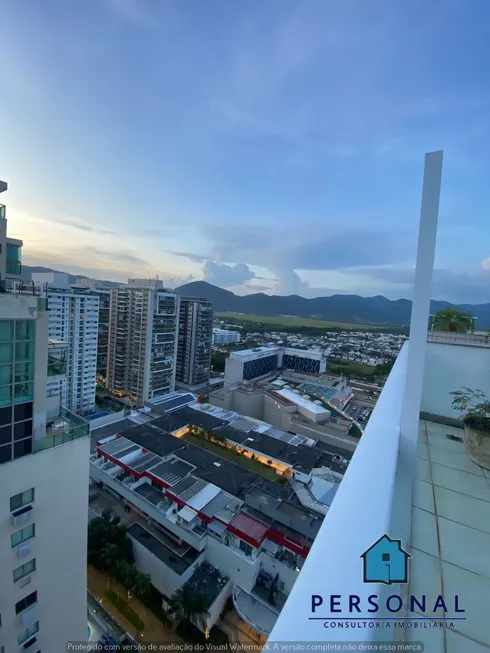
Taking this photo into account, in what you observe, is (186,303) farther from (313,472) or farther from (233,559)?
(233,559)

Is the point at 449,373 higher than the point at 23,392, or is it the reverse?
the point at 449,373

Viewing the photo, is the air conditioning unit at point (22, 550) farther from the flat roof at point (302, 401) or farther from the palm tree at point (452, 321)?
the flat roof at point (302, 401)

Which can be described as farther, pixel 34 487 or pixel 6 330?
pixel 34 487

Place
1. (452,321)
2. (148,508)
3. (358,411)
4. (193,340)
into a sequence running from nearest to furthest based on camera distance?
(452,321) < (148,508) < (358,411) < (193,340)

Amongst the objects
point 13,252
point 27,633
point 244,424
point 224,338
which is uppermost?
point 13,252

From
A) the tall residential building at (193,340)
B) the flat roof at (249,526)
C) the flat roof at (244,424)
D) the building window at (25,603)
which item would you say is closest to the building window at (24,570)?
the building window at (25,603)

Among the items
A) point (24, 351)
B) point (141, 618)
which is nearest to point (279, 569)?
point (141, 618)

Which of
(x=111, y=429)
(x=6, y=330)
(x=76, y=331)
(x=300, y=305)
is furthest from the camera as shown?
(x=300, y=305)

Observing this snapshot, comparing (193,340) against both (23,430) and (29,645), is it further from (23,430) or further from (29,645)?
(23,430)
